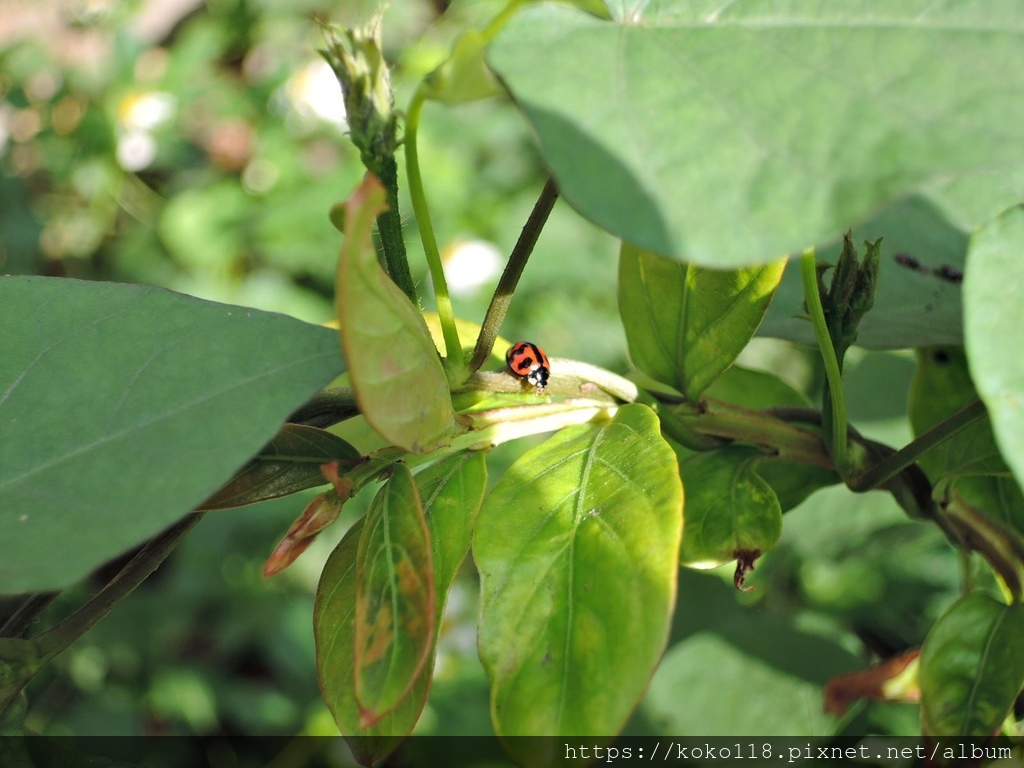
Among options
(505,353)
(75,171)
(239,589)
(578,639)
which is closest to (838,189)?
(578,639)

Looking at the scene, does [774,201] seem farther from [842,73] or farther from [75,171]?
[75,171]

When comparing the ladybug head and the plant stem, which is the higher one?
the ladybug head

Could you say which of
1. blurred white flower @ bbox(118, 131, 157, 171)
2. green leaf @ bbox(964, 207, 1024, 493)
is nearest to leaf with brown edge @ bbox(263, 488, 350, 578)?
green leaf @ bbox(964, 207, 1024, 493)

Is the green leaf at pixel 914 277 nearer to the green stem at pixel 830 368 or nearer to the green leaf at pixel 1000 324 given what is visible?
the green stem at pixel 830 368

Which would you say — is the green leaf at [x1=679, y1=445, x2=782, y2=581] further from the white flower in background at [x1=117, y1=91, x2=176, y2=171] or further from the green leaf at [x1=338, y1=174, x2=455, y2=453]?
the white flower in background at [x1=117, y1=91, x2=176, y2=171]

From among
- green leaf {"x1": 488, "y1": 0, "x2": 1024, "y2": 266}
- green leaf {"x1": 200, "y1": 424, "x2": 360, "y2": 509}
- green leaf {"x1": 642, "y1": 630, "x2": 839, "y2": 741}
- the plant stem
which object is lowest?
green leaf {"x1": 642, "y1": 630, "x2": 839, "y2": 741}

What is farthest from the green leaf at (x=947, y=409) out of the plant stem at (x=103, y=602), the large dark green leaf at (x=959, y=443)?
the plant stem at (x=103, y=602)

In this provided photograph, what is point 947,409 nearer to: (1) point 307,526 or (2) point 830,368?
(2) point 830,368
